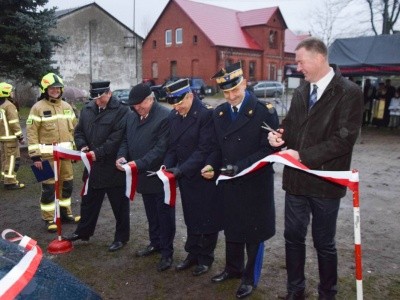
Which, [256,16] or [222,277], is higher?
[256,16]

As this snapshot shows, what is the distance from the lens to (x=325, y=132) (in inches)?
134

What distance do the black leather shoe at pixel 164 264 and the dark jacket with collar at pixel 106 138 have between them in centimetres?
108

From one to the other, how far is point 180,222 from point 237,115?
109 inches

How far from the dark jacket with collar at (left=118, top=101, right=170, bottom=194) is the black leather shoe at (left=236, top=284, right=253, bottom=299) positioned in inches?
52.9

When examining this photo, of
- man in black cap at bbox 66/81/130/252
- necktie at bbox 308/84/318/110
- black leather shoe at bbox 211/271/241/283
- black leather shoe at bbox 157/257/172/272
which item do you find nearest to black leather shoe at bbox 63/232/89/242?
man in black cap at bbox 66/81/130/252

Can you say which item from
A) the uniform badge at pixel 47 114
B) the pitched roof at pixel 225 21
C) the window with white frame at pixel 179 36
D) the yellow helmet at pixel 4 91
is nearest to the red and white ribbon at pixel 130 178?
the uniform badge at pixel 47 114

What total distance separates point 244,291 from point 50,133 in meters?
3.56

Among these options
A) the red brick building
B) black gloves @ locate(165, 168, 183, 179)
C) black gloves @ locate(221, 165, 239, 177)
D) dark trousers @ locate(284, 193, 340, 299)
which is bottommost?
dark trousers @ locate(284, 193, 340, 299)

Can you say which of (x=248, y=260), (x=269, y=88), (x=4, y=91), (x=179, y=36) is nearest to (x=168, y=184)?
(x=248, y=260)

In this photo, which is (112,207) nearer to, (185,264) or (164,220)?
(164,220)

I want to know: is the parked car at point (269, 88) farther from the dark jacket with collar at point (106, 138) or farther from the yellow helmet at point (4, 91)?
the dark jacket with collar at point (106, 138)

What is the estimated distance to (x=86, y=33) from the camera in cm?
3462

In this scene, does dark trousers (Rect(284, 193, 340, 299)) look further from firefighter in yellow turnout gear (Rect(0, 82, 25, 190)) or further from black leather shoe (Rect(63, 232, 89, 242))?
firefighter in yellow turnout gear (Rect(0, 82, 25, 190))

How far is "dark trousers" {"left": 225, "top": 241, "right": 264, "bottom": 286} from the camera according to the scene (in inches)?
158
